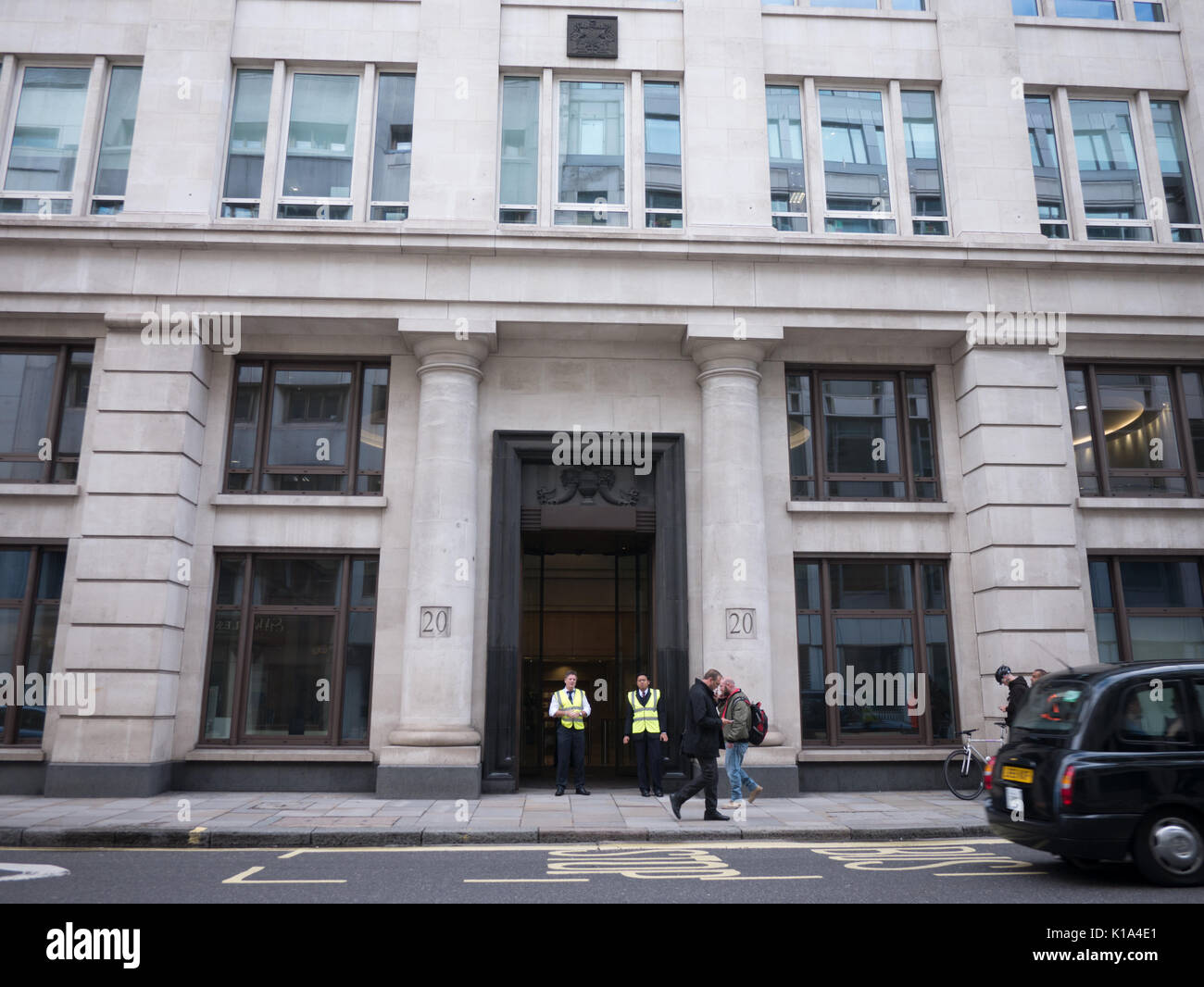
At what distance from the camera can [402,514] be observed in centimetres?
1530

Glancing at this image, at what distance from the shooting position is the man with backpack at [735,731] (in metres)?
12.1

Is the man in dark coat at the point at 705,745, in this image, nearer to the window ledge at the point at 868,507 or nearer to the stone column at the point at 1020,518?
the window ledge at the point at 868,507

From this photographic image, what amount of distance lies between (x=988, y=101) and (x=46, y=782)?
20.3 metres

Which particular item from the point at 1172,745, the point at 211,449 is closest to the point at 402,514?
the point at 211,449

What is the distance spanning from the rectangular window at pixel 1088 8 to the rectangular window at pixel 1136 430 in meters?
7.47

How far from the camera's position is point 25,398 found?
1537cm

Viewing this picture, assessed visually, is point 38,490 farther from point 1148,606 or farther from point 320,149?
point 1148,606

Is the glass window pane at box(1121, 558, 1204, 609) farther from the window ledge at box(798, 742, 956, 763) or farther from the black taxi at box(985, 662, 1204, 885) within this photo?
the black taxi at box(985, 662, 1204, 885)

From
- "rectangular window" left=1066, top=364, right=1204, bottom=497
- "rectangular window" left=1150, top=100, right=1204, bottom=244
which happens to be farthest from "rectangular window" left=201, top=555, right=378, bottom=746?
"rectangular window" left=1150, top=100, right=1204, bottom=244

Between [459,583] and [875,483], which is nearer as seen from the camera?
[459,583]

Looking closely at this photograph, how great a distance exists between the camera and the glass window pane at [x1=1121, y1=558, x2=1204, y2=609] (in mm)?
15648

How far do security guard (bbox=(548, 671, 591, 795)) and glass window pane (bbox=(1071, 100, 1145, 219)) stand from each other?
13.4 metres
